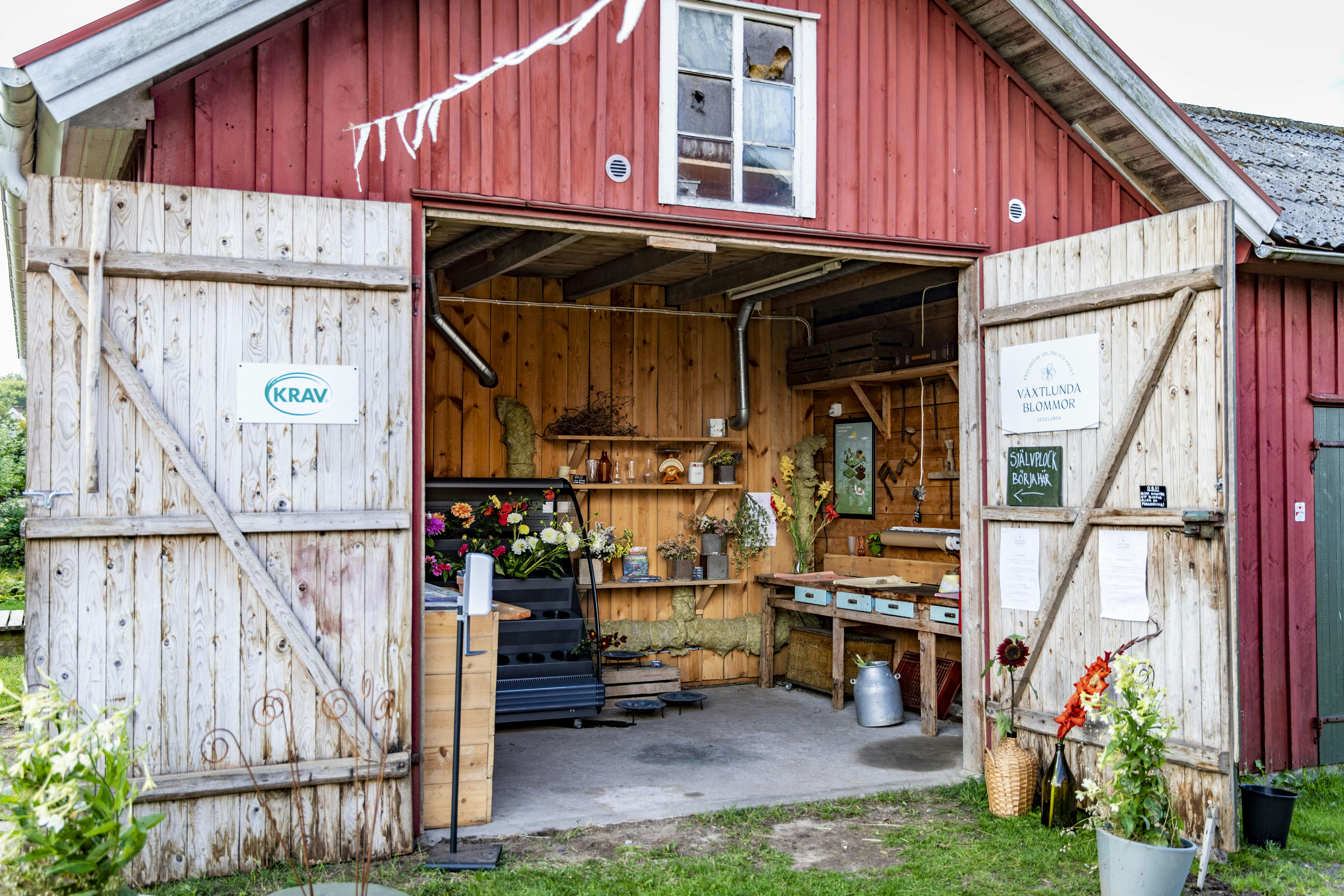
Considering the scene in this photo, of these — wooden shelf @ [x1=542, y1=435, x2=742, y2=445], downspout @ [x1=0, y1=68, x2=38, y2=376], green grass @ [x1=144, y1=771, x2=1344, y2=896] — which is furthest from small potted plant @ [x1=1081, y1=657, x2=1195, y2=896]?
wooden shelf @ [x1=542, y1=435, x2=742, y2=445]

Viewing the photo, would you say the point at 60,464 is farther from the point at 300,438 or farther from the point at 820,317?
the point at 820,317

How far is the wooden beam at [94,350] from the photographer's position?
184 inches

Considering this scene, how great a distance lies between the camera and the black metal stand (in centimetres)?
492

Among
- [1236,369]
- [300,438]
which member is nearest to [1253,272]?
[1236,369]

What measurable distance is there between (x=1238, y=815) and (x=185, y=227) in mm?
5435

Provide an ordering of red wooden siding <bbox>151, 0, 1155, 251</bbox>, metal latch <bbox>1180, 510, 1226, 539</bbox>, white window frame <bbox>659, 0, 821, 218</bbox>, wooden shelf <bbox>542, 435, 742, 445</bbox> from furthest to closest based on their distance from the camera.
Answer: wooden shelf <bbox>542, 435, 742, 445</bbox>
white window frame <bbox>659, 0, 821, 218</bbox>
metal latch <bbox>1180, 510, 1226, 539</bbox>
red wooden siding <bbox>151, 0, 1155, 251</bbox>

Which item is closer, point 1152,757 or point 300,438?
point 1152,757

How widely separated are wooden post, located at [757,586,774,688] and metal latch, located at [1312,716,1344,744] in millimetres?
4107

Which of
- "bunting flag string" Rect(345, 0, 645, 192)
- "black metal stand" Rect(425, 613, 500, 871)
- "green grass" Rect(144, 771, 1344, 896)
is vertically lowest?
"green grass" Rect(144, 771, 1344, 896)

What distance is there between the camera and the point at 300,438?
5.06 meters

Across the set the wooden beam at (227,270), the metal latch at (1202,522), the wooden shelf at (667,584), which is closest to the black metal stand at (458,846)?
the wooden beam at (227,270)

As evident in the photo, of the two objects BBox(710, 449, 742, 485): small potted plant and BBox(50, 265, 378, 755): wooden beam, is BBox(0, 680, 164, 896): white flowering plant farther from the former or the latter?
BBox(710, 449, 742, 485): small potted plant

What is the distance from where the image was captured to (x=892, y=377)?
8.92 m

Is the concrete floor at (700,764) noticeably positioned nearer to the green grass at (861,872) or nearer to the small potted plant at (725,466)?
the green grass at (861,872)
